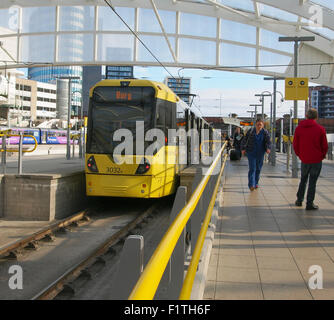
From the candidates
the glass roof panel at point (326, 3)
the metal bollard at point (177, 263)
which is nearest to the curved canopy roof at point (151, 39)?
the glass roof panel at point (326, 3)

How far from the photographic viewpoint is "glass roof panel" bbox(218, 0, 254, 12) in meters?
20.3

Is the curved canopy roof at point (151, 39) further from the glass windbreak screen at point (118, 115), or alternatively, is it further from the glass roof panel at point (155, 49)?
the glass windbreak screen at point (118, 115)

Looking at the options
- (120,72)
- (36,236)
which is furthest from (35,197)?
(120,72)

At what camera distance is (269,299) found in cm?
347

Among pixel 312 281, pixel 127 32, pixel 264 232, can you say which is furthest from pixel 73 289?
pixel 127 32

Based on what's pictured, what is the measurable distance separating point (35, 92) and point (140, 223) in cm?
11052

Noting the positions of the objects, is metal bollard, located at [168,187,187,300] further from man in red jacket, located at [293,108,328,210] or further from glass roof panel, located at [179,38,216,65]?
glass roof panel, located at [179,38,216,65]

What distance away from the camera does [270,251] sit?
503 cm

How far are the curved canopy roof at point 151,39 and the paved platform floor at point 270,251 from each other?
622 inches

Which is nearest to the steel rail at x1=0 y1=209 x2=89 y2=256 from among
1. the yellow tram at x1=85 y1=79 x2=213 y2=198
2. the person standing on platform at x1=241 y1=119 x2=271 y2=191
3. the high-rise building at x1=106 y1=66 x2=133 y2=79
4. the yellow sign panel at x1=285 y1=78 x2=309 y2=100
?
the yellow tram at x1=85 y1=79 x2=213 y2=198

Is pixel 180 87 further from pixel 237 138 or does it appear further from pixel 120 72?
pixel 120 72

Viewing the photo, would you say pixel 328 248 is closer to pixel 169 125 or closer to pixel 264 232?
pixel 264 232

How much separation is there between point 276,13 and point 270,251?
60.8 ft

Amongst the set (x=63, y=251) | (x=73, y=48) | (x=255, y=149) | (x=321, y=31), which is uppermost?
(x=321, y=31)
